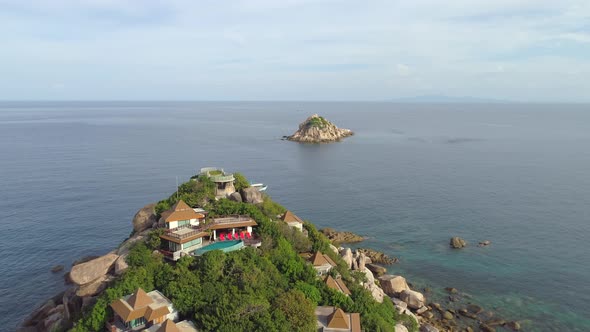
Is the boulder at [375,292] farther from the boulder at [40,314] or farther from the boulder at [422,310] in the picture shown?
the boulder at [40,314]

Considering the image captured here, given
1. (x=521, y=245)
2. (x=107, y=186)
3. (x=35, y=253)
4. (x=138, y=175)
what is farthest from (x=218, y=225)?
(x=138, y=175)

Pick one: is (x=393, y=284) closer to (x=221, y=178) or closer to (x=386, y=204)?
(x=221, y=178)

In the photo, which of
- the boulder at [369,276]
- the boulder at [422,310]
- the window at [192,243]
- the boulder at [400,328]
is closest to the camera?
the boulder at [400,328]

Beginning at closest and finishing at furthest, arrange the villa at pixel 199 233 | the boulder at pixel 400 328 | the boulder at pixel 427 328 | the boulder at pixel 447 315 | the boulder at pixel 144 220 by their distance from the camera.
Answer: the boulder at pixel 400 328 < the villa at pixel 199 233 < the boulder at pixel 427 328 < the boulder at pixel 447 315 < the boulder at pixel 144 220

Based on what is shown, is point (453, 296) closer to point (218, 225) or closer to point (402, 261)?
point (402, 261)

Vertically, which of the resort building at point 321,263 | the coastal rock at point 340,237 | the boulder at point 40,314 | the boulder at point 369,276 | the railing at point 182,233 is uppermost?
the railing at point 182,233

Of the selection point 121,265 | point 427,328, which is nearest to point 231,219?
point 121,265

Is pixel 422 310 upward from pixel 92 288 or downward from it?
downward

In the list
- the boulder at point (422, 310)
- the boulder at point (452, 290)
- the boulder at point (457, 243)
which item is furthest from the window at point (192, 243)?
the boulder at point (457, 243)
